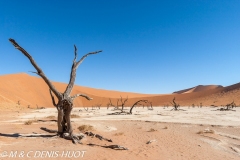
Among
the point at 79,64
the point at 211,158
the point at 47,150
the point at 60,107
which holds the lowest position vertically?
the point at 211,158

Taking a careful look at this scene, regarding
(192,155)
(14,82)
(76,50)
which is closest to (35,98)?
(14,82)

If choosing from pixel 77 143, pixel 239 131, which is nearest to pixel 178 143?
pixel 77 143

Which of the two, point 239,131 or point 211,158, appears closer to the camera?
point 211,158

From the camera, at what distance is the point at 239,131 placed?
1217cm

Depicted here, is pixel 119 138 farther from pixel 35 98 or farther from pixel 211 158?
pixel 35 98

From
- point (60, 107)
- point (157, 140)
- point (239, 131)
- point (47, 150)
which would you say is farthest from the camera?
point (239, 131)

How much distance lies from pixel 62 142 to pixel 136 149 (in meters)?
2.78

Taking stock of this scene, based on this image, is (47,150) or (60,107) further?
(60,107)

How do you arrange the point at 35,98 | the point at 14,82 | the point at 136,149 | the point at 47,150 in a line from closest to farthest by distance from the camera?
the point at 47,150, the point at 136,149, the point at 35,98, the point at 14,82

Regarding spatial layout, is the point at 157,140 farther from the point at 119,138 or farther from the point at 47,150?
the point at 47,150

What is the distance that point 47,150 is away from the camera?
6.72m

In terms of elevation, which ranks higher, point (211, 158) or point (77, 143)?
point (77, 143)

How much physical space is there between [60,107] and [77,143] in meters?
1.71

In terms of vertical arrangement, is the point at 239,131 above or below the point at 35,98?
below
